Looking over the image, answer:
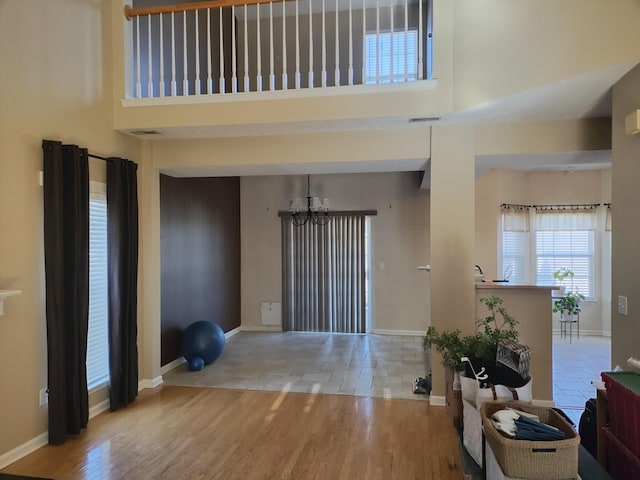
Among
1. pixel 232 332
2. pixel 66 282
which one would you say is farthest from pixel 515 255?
pixel 66 282

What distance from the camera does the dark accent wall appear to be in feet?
16.7

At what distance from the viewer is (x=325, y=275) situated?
7.03m

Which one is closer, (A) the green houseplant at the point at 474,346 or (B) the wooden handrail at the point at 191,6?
(A) the green houseplant at the point at 474,346

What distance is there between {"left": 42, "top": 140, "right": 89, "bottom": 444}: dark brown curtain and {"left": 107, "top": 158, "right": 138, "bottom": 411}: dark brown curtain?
0.40 meters

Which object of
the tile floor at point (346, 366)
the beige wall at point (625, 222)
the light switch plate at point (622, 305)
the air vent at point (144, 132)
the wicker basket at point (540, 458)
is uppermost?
the air vent at point (144, 132)

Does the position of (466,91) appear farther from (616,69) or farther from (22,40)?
(22,40)

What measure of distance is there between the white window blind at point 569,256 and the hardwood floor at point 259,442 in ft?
15.4

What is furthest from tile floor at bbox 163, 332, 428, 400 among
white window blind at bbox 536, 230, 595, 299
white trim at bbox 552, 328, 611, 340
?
white window blind at bbox 536, 230, 595, 299

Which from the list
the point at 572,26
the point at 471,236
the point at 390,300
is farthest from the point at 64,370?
the point at 390,300

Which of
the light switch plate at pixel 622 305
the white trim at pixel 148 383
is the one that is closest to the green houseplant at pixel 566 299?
the light switch plate at pixel 622 305

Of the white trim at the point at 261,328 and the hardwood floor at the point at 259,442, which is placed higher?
the hardwood floor at the point at 259,442

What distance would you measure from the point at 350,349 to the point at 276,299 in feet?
5.87

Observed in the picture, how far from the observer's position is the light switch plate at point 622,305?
2.67m

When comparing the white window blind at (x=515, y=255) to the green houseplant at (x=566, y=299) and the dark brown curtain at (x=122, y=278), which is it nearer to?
the green houseplant at (x=566, y=299)
